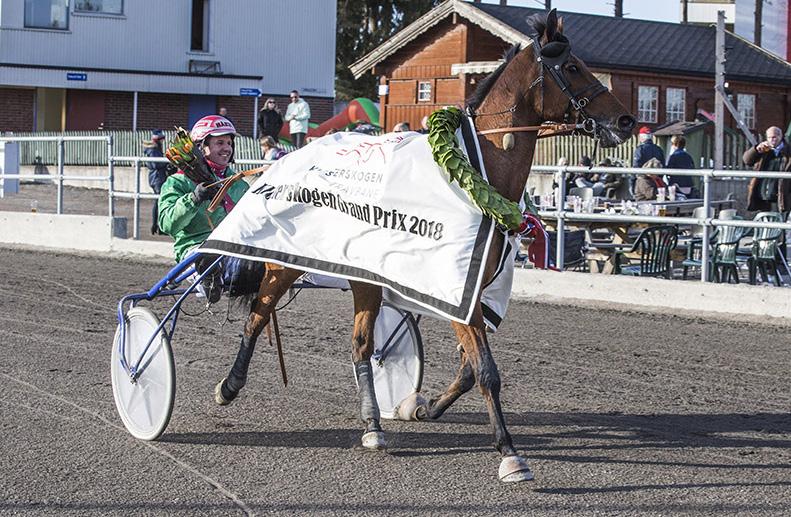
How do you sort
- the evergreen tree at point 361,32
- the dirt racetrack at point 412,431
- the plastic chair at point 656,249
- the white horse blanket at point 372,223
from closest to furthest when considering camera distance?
the dirt racetrack at point 412,431
the white horse blanket at point 372,223
the plastic chair at point 656,249
the evergreen tree at point 361,32

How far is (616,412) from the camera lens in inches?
283

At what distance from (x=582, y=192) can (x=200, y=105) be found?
28.1 meters

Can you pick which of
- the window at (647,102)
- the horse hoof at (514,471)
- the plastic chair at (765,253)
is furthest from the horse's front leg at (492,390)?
the window at (647,102)

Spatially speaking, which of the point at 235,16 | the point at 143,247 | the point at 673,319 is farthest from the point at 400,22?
the point at 673,319

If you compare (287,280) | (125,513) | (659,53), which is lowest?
(125,513)

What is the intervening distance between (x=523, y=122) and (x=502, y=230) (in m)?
0.63

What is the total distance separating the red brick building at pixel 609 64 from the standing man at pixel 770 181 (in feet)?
52.6

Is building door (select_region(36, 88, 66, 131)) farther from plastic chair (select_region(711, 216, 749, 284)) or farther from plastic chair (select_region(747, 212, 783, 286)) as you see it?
plastic chair (select_region(747, 212, 783, 286))

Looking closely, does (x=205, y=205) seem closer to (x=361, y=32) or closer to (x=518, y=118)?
(x=518, y=118)

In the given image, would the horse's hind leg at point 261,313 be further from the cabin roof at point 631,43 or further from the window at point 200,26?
the window at point 200,26

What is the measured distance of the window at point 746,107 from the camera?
35.3 m

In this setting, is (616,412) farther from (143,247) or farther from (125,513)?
(143,247)

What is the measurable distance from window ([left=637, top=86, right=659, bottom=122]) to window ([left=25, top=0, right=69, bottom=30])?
59.3 ft

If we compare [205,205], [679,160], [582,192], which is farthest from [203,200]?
[679,160]
